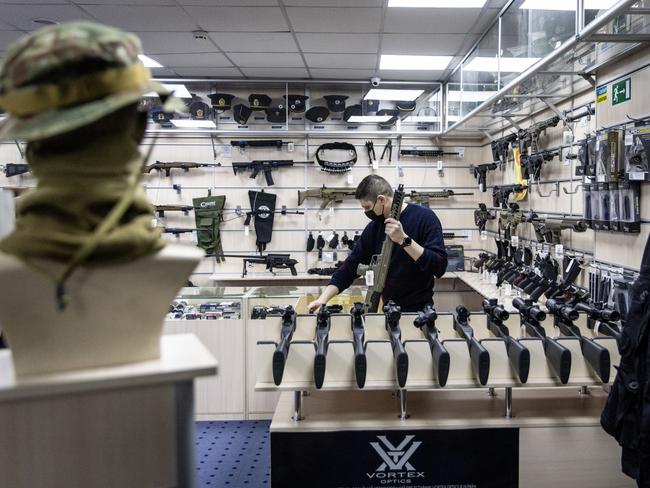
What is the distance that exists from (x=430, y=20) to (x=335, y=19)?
0.82 m

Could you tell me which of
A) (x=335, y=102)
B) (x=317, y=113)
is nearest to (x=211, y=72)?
(x=317, y=113)

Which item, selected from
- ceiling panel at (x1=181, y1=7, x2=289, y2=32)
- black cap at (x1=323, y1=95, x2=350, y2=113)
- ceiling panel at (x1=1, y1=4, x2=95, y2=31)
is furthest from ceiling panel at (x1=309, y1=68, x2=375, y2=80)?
ceiling panel at (x1=1, y1=4, x2=95, y2=31)

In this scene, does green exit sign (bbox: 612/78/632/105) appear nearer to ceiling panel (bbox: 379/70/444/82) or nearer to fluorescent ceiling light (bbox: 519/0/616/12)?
fluorescent ceiling light (bbox: 519/0/616/12)

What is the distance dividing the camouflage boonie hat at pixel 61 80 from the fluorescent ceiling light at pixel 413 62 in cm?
507

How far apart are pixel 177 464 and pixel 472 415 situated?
1.67 meters

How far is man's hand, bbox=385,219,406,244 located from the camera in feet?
9.72

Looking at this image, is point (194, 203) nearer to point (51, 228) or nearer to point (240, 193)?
point (240, 193)

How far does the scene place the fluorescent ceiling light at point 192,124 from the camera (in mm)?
6387

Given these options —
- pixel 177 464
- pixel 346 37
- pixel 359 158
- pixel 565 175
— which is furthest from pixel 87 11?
pixel 177 464

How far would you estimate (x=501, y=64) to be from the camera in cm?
389

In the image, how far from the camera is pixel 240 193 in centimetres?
674

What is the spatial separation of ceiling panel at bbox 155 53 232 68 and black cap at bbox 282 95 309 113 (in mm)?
928

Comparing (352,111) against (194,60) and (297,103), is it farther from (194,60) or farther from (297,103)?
(194,60)

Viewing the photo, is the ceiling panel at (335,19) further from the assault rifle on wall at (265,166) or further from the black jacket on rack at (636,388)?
the black jacket on rack at (636,388)
